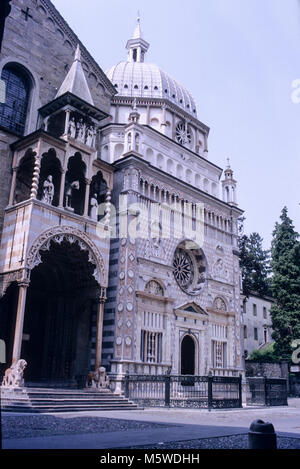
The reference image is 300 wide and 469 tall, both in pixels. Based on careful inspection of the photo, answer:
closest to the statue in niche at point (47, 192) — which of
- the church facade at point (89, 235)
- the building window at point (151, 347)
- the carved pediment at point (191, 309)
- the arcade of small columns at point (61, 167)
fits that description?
the church facade at point (89, 235)

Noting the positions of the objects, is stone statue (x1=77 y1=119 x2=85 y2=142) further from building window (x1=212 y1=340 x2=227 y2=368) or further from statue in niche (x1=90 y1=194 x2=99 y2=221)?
building window (x1=212 y1=340 x2=227 y2=368)

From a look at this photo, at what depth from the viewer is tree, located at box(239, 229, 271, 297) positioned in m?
43.9

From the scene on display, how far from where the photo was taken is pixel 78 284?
76.7ft

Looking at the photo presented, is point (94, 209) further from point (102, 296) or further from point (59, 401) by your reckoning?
point (59, 401)

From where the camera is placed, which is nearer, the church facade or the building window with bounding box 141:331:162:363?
the church facade

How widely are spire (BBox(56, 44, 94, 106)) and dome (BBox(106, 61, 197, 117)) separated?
11.1 metres

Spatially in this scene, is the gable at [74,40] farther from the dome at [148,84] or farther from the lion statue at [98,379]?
the lion statue at [98,379]

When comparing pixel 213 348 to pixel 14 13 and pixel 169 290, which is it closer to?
pixel 169 290

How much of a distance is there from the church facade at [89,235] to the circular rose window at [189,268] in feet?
0.29

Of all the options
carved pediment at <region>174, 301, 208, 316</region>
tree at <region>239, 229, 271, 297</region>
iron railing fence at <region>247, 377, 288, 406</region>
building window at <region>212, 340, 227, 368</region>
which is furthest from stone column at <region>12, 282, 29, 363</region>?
tree at <region>239, 229, 271, 297</region>

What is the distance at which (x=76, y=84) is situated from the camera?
24062 mm

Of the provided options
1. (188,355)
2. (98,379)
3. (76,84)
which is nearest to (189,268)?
(188,355)

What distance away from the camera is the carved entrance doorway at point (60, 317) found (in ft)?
74.3
